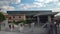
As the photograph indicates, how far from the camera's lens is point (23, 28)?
243 cm

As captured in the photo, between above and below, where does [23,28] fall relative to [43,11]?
below

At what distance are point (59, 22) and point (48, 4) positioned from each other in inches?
14.2

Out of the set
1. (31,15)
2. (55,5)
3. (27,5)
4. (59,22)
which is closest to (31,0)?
(27,5)

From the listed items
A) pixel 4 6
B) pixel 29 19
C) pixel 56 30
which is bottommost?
pixel 56 30

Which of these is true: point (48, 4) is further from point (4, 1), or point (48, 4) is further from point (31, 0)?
point (4, 1)

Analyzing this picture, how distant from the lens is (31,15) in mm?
2426

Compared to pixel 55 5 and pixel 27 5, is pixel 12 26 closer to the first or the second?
pixel 27 5

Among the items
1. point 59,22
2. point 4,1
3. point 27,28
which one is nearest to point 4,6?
point 4,1

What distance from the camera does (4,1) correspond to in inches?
97.4

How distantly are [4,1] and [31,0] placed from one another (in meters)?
0.48

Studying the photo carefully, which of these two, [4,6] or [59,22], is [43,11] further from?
[4,6]

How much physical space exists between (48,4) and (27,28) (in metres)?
0.55

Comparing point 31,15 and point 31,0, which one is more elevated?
point 31,0

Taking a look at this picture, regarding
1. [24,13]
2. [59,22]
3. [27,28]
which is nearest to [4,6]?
[24,13]
